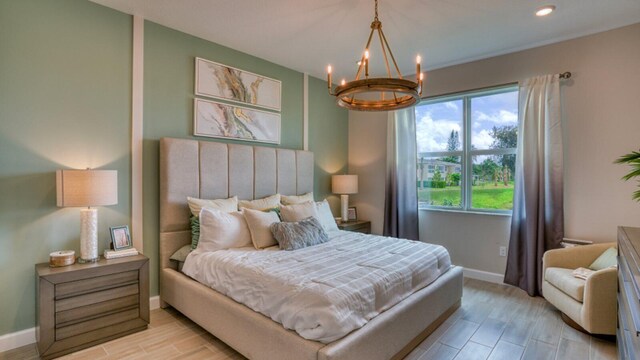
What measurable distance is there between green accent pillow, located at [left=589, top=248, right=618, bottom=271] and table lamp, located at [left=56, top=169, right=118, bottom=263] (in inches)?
159

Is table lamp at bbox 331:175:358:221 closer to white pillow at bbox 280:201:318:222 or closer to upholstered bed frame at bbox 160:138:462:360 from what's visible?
upholstered bed frame at bbox 160:138:462:360

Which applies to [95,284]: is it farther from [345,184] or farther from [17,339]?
[345,184]

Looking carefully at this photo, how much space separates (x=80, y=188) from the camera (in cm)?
224

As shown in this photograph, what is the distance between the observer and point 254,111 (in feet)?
12.2

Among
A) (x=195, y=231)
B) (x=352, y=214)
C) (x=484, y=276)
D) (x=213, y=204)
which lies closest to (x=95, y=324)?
(x=195, y=231)

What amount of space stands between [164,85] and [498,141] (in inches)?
149

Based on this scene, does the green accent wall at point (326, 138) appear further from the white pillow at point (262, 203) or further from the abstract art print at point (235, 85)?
the white pillow at point (262, 203)

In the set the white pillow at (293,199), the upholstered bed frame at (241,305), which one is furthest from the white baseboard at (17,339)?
the white pillow at (293,199)

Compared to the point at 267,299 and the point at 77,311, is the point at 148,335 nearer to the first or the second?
the point at 77,311

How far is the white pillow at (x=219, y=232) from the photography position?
2707 mm

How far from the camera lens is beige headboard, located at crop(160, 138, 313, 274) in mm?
2889

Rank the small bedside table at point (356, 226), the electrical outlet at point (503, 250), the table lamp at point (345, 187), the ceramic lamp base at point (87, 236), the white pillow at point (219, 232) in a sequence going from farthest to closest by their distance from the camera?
1. the table lamp at point (345, 187)
2. the small bedside table at point (356, 226)
3. the electrical outlet at point (503, 250)
4. the white pillow at point (219, 232)
5. the ceramic lamp base at point (87, 236)

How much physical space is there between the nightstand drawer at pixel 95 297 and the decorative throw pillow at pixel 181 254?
0.41 meters

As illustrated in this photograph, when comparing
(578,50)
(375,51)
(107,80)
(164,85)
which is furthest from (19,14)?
(578,50)
